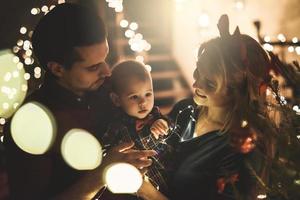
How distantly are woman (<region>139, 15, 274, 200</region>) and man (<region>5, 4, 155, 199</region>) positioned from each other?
1.20 ft

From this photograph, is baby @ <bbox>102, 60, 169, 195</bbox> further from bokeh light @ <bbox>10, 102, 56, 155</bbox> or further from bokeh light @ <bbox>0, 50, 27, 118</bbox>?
bokeh light @ <bbox>0, 50, 27, 118</bbox>

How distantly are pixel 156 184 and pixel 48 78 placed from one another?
2.81ft

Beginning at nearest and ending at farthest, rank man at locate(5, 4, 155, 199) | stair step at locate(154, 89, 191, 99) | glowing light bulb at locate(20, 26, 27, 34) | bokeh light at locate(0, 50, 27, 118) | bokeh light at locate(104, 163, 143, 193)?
bokeh light at locate(104, 163, 143, 193) → man at locate(5, 4, 155, 199) → glowing light bulb at locate(20, 26, 27, 34) → bokeh light at locate(0, 50, 27, 118) → stair step at locate(154, 89, 191, 99)

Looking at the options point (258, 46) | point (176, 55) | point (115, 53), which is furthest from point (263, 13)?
point (258, 46)

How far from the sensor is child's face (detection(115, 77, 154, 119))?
2.59 m

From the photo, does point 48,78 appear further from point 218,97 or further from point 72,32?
point 218,97

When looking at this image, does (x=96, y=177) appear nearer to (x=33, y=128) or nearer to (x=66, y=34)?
(x=33, y=128)

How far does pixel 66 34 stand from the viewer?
239 centimetres

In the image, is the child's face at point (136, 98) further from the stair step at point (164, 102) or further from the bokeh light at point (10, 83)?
the stair step at point (164, 102)

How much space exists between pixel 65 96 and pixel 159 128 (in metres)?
0.56

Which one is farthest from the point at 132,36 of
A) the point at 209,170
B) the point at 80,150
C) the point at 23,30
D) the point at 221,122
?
the point at 209,170

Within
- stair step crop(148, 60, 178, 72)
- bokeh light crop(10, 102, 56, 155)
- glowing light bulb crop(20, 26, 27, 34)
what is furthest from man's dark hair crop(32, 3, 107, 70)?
stair step crop(148, 60, 178, 72)

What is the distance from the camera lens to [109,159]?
2.14 metres

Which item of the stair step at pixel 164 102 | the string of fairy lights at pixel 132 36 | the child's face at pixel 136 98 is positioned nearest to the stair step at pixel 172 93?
the stair step at pixel 164 102
